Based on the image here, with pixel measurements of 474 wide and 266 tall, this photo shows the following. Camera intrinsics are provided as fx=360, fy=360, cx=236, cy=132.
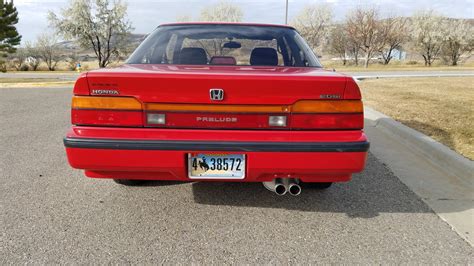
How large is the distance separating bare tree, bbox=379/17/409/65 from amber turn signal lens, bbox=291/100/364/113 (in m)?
38.8

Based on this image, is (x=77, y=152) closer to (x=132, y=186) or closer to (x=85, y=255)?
(x=85, y=255)

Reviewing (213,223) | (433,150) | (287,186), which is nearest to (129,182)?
(213,223)

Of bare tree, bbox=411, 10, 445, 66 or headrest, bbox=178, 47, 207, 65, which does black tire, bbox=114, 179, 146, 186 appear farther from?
bare tree, bbox=411, 10, 445, 66

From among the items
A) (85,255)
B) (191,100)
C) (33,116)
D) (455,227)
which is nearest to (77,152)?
(85,255)

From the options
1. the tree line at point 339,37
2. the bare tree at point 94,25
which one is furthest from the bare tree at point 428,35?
the bare tree at point 94,25

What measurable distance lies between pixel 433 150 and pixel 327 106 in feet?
8.59

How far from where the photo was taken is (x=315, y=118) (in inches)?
95.1

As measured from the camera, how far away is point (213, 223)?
8.81 feet

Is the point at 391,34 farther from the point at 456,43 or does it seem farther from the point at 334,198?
the point at 334,198

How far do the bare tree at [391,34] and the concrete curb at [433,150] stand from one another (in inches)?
1385

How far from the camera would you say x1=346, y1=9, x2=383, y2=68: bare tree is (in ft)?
118

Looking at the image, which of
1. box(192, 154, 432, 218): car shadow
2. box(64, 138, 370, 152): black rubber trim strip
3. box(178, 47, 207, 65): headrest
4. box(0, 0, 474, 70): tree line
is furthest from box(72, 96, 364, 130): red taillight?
box(0, 0, 474, 70): tree line

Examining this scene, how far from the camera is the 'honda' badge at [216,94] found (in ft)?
7.70

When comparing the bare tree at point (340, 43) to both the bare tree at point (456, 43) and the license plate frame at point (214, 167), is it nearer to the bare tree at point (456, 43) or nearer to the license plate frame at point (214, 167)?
the bare tree at point (456, 43)
